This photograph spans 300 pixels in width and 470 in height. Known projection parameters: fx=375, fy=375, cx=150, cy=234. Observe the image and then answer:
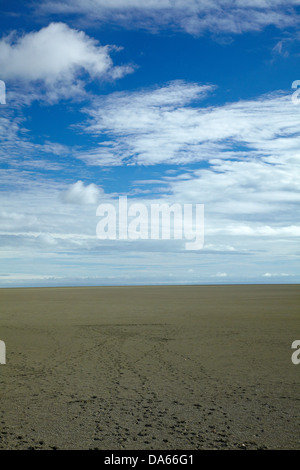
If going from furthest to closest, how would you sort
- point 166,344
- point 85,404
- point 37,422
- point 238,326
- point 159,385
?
point 238,326 < point 166,344 < point 159,385 < point 85,404 < point 37,422

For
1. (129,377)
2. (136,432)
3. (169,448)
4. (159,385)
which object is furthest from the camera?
(129,377)

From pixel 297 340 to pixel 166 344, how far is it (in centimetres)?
657

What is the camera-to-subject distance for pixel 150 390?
1104cm

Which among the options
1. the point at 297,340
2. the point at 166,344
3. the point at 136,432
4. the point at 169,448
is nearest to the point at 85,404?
the point at 136,432

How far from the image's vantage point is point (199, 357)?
15.4m

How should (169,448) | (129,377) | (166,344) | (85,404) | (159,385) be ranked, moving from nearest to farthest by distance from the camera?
(169,448) → (85,404) → (159,385) → (129,377) → (166,344)

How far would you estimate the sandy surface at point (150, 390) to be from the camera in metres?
7.87

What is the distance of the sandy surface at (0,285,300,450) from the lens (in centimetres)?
787

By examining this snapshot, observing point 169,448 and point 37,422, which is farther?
point 37,422

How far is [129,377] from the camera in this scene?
1241cm

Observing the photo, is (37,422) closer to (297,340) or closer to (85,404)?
(85,404)
